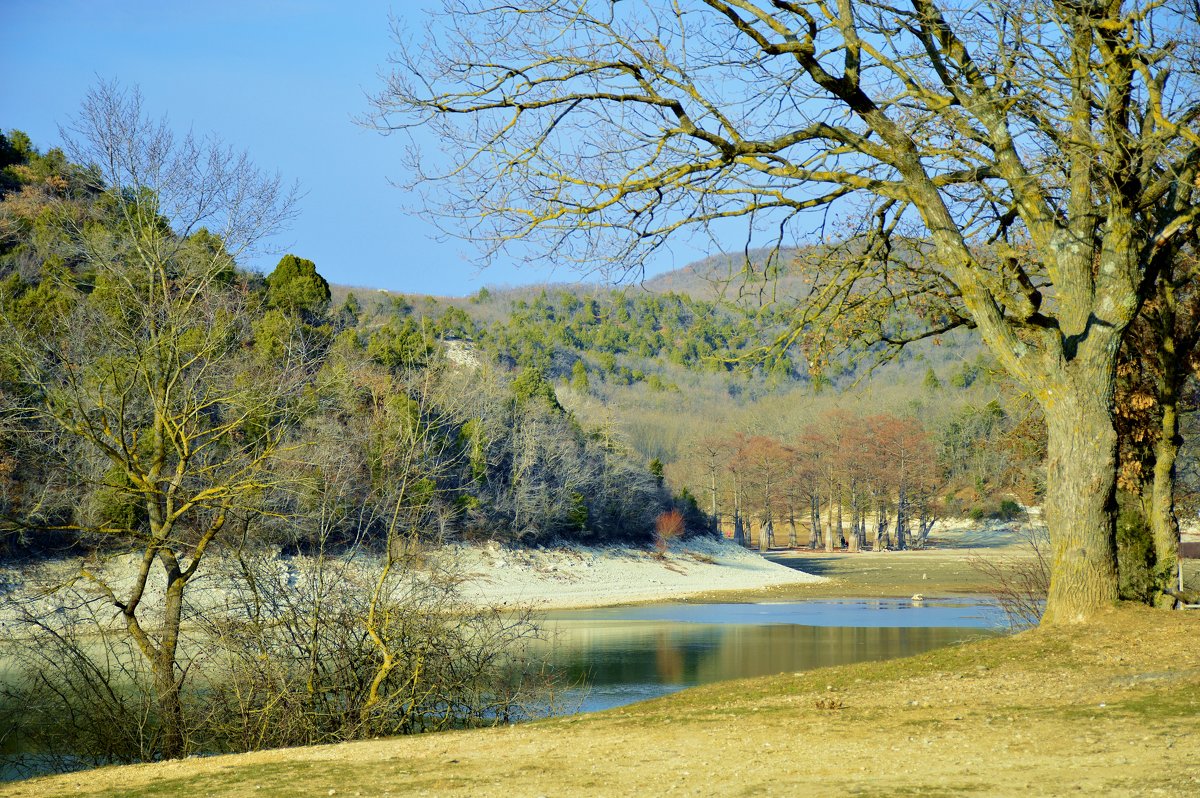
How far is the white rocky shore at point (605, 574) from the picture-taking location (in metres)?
39.3

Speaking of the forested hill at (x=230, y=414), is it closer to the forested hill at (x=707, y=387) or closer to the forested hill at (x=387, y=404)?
the forested hill at (x=387, y=404)

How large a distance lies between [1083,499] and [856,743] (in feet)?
13.7

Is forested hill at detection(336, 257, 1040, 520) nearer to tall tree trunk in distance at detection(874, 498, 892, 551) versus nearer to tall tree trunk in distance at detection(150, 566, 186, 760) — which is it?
tall tree trunk in distance at detection(874, 498, 892, 551)

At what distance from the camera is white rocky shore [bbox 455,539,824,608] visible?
39.3 meters

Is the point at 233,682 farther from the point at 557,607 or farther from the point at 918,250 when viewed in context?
the point at 557,607

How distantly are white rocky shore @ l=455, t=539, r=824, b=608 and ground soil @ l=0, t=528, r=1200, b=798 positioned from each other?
2644 centimetres

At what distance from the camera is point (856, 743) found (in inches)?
256

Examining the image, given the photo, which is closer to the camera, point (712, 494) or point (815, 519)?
point (712, 494)

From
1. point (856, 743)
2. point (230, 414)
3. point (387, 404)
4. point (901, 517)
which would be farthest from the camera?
point (901, 517)

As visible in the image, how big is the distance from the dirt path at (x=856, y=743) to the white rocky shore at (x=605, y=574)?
26478mm

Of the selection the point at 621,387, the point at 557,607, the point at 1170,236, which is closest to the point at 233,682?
the point at 1170,236

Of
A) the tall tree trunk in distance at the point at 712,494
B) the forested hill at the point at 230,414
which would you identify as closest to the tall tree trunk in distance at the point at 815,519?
the tall tree trunk in distance at the point at 712,494

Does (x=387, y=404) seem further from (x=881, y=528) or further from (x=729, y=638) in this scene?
(x=881, y=528)

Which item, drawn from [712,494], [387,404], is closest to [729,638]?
[387,404]
